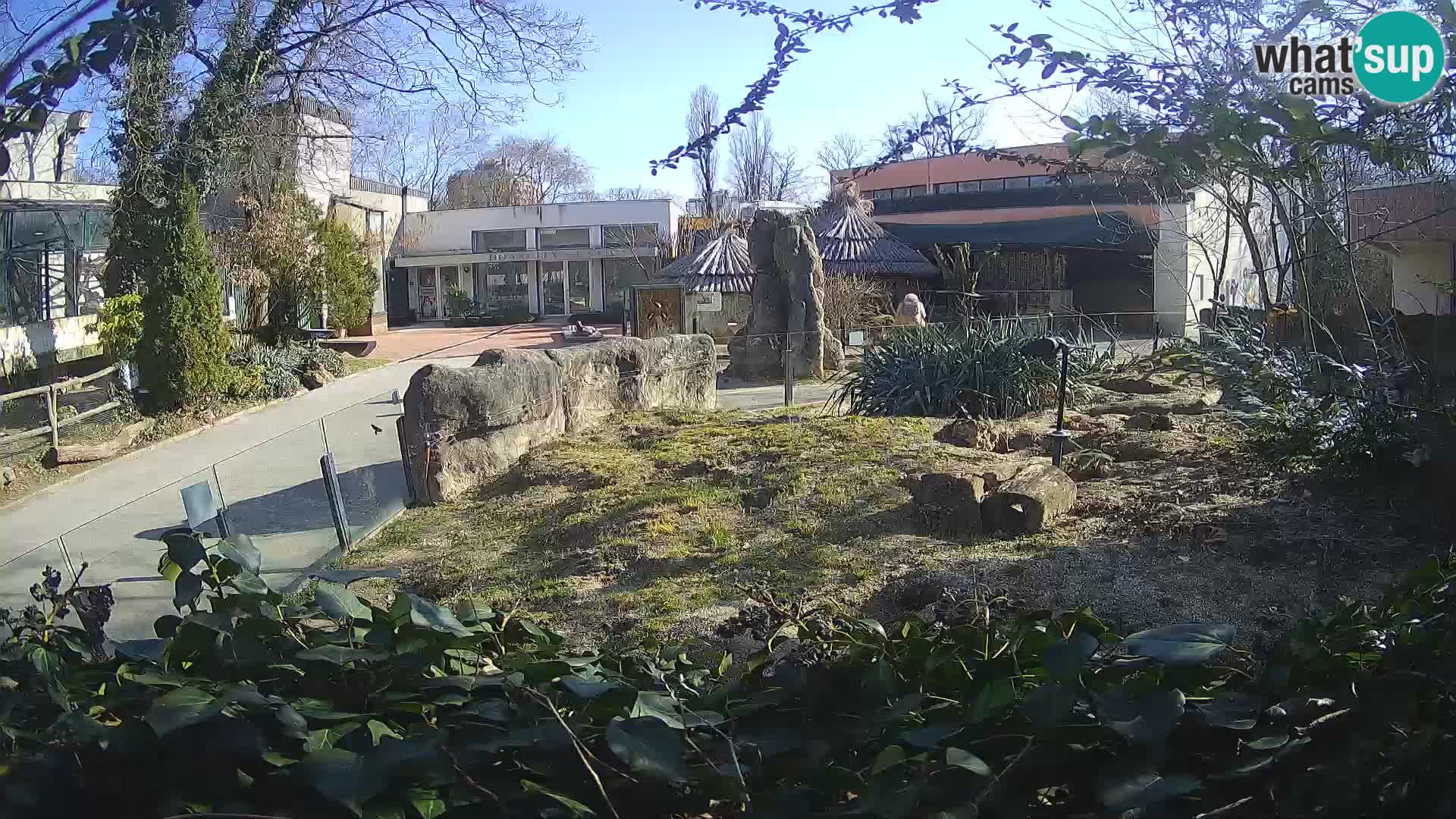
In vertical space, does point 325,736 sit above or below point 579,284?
below

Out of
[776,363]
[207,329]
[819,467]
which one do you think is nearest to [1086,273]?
[776,363]

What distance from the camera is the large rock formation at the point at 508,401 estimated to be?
25.0 feet

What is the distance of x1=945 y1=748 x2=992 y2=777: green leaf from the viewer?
4.62ft

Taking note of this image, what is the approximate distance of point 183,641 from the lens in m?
1.89

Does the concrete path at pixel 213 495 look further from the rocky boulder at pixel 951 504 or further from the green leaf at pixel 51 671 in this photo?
the rocky boulder at pixel 951 504

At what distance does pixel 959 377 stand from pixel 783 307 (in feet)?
31.9

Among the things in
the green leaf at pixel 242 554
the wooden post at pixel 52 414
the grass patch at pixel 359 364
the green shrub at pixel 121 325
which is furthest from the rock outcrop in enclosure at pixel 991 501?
the grass patch at pixel 359 364

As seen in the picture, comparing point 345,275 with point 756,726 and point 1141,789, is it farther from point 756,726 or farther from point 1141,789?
point 1141,789

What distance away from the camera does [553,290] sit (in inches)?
1597

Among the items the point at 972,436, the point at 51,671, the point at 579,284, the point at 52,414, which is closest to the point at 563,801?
the point at 51,671

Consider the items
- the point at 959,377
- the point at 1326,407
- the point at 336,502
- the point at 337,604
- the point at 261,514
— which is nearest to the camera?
the point at 337,604

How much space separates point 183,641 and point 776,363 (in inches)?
662

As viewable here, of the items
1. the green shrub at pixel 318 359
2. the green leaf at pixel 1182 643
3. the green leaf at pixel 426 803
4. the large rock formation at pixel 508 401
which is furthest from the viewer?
the green shrub at pixel 318 359

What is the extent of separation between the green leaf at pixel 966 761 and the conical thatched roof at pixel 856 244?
23.6 meters
